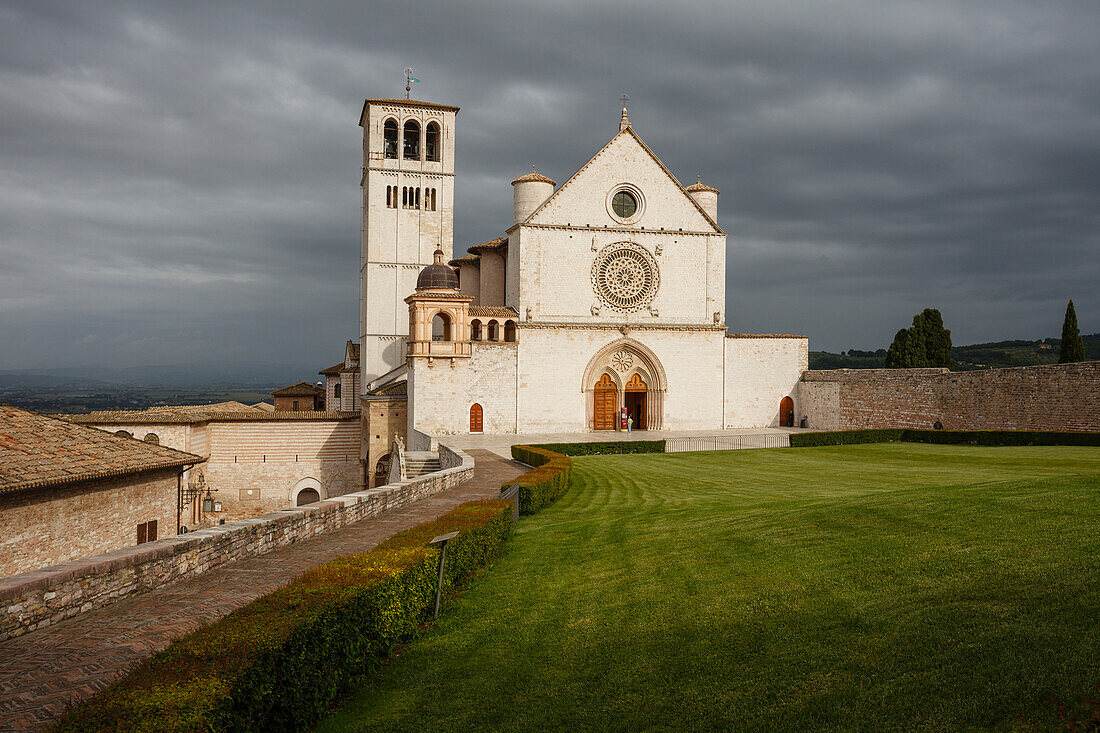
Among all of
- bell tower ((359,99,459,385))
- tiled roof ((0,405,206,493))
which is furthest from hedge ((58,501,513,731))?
bell tower ((359,99,459,385))

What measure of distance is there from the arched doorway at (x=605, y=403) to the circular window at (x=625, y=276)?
4.20 m

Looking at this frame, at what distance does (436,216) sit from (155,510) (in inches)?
1216

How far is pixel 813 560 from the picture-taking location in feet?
27.7

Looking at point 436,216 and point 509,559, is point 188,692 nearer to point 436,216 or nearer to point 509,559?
point 509,559

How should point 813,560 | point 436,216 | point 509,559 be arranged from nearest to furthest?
point 813,560, point 509,559, point 436,216

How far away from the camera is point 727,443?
3244 centimetres

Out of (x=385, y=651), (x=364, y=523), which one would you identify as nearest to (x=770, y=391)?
(x=364, y=523)

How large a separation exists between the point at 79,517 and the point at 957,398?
32936 millimetres

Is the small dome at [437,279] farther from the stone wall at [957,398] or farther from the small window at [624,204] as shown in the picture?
the stone wall at [957,398]

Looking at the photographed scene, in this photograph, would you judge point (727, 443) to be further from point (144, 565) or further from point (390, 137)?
point (390, 137)

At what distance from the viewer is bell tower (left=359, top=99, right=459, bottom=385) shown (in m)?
46.0

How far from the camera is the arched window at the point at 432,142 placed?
157 ft

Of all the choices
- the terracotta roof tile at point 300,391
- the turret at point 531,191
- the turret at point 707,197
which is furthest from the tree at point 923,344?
the terracotta roof tile at point 300,391

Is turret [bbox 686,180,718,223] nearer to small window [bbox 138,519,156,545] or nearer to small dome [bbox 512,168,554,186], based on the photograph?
small dome [bbox 512,168,554,186]
